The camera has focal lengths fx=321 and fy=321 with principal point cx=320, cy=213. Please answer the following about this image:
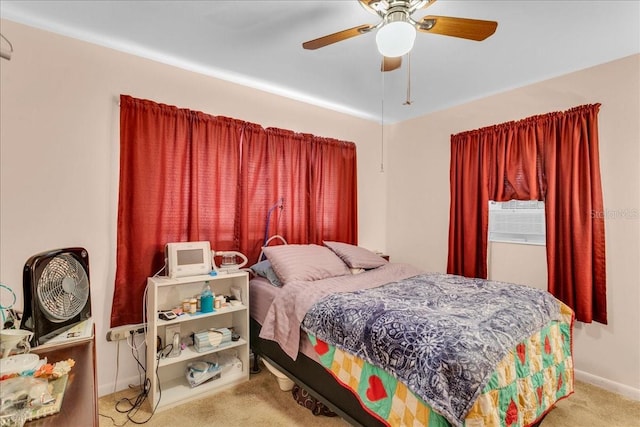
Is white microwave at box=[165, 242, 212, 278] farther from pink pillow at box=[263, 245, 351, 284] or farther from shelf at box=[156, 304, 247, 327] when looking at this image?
pink pillow at box=[263, 245, 351, 284]

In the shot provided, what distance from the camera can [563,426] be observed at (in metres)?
2.00

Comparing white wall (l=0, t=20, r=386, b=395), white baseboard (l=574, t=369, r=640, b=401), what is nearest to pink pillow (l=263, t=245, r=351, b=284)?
white wall (l=0, t=20, r=386, b=395)

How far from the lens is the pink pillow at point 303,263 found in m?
2.52

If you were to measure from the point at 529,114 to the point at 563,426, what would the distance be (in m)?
2.43

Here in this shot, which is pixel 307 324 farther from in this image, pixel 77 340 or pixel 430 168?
pixel 430 168

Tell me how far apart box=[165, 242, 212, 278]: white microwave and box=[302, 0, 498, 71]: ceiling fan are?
1.63 meters

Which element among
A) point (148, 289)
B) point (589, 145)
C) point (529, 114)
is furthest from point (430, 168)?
point (148, 289)

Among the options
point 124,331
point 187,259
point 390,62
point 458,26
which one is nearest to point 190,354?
point 124,331

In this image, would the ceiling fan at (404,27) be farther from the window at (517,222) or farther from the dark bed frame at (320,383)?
the window at (517,222)

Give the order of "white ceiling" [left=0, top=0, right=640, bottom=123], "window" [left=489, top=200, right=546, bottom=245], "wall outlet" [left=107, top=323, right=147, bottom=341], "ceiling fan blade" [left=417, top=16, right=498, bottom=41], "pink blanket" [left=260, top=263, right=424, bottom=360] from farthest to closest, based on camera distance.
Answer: "window" [left=489, top=200, right=546, bottom=245], "wall outlet" [left=107, top=323, right=147, bottom=341], "pink blanket" [left=260, top=263, right=424, bottom=360], "white ceiling" [left=0, top=0, right=640, bottom=123], "ceiling fan blade" [left=417, top=16, right=498, bottom=41]

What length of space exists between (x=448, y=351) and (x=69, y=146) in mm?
2568

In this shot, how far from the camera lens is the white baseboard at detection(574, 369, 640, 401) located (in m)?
2.33

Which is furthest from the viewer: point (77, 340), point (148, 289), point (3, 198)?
point (148, 289)

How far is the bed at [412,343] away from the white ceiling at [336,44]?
1.55 meters
